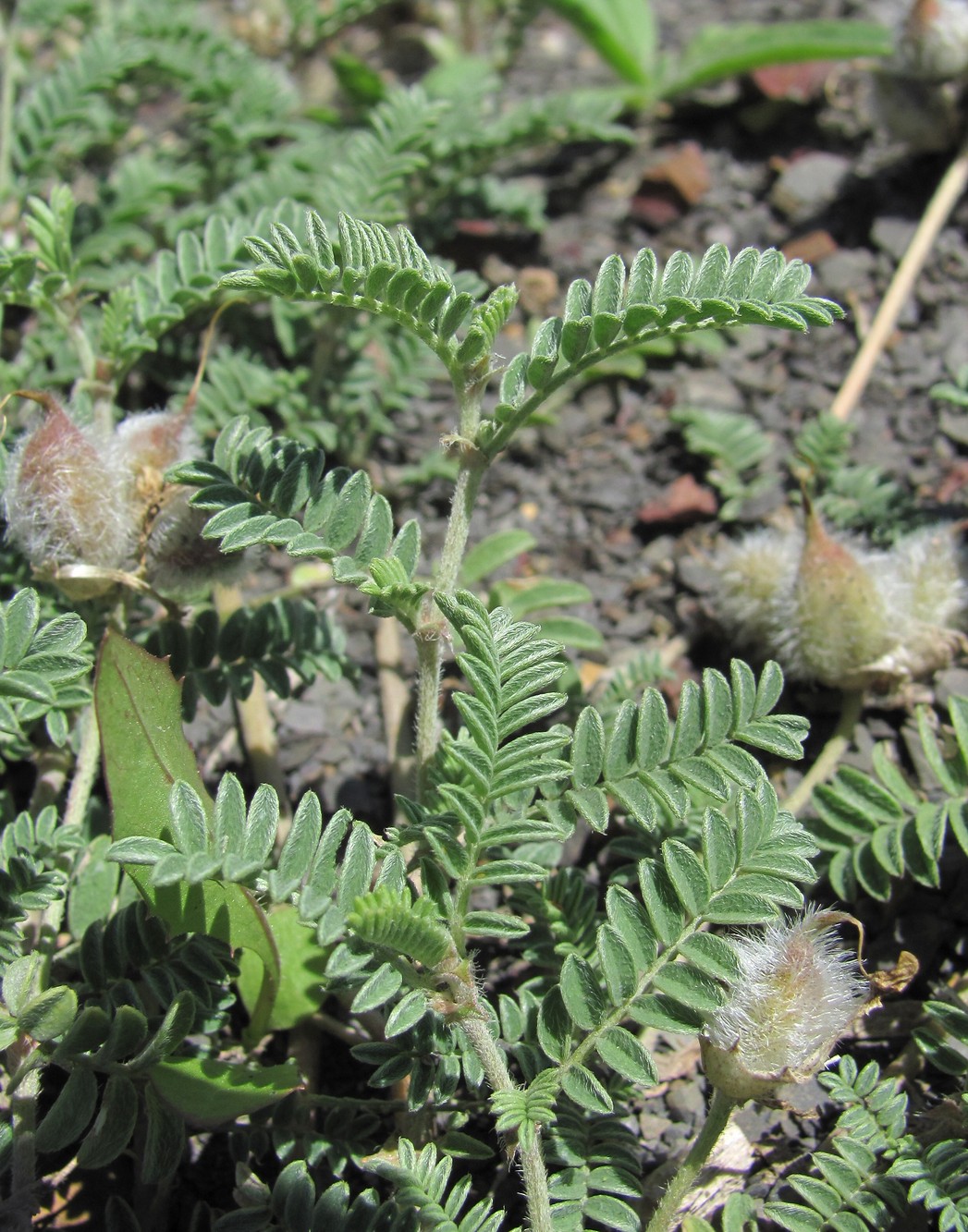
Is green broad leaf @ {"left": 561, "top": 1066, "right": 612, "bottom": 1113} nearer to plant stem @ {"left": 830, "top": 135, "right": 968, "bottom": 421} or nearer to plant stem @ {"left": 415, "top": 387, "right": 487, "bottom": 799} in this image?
plant stem @ {"left": 415, "top": 387, "right": 487, "bottom": 799}

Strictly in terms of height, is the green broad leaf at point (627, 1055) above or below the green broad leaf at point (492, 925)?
below

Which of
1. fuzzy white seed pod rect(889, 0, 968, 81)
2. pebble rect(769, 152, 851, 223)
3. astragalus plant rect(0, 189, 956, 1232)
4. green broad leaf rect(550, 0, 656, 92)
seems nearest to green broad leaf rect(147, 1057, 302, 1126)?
astragalus plant rect(0, 189, 956, 1232)

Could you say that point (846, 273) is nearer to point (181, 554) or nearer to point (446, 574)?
point (446, 574)

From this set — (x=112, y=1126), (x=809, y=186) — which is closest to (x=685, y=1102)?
(x=112, y=1126)

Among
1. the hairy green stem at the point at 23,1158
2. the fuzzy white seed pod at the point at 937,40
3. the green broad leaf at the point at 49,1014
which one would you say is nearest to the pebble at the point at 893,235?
the fuzzy white seed pod at the point at 937,40

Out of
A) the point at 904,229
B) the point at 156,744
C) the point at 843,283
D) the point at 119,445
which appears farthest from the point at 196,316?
the point at 904,229

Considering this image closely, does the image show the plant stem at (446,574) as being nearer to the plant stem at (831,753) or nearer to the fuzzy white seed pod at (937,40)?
the plant stem at (831,753)

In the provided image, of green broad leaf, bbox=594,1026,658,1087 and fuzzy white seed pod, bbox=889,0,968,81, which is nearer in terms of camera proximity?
green broad leaf, bbox=594,1026,658,1087
